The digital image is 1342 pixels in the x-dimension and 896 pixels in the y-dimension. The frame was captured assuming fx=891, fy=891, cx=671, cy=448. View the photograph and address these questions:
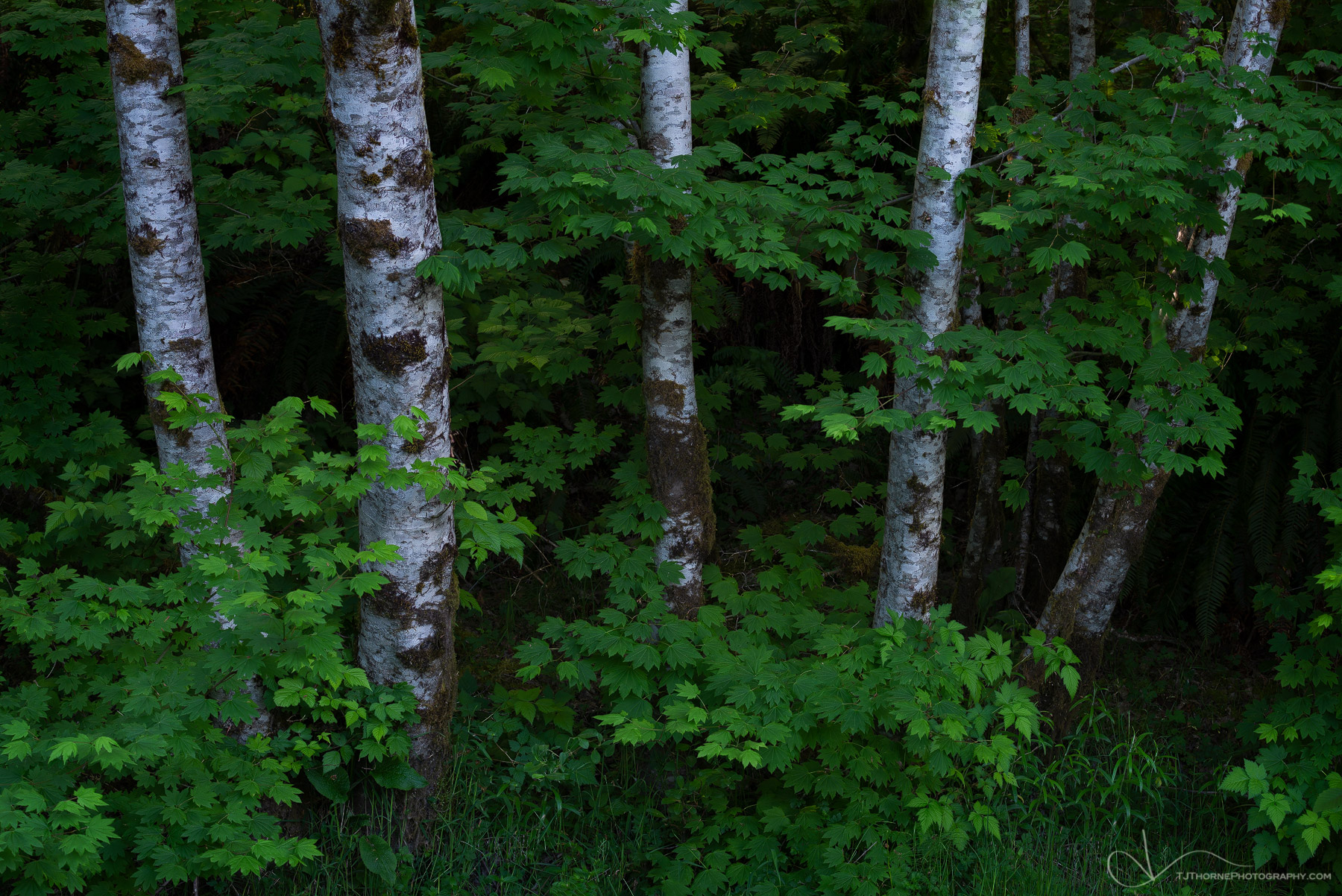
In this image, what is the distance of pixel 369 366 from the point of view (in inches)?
152

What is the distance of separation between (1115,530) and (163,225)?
5.18 metres

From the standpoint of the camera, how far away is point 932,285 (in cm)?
448

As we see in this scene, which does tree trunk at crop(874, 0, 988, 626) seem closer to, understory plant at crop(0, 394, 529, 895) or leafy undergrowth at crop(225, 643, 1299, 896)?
leafy undergrowth at crop(225, 643, 1299, 896)

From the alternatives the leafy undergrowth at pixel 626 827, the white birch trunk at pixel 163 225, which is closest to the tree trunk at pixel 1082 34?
the leafy undergrowth at pixel 626 827

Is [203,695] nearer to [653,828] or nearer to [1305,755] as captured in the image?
[653,828]

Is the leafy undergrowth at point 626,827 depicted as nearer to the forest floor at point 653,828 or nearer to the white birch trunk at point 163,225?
the forest floor at point 653,828

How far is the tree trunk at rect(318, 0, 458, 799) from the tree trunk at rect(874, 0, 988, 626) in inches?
89.6

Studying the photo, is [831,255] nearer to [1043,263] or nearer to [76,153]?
[1043,263]
